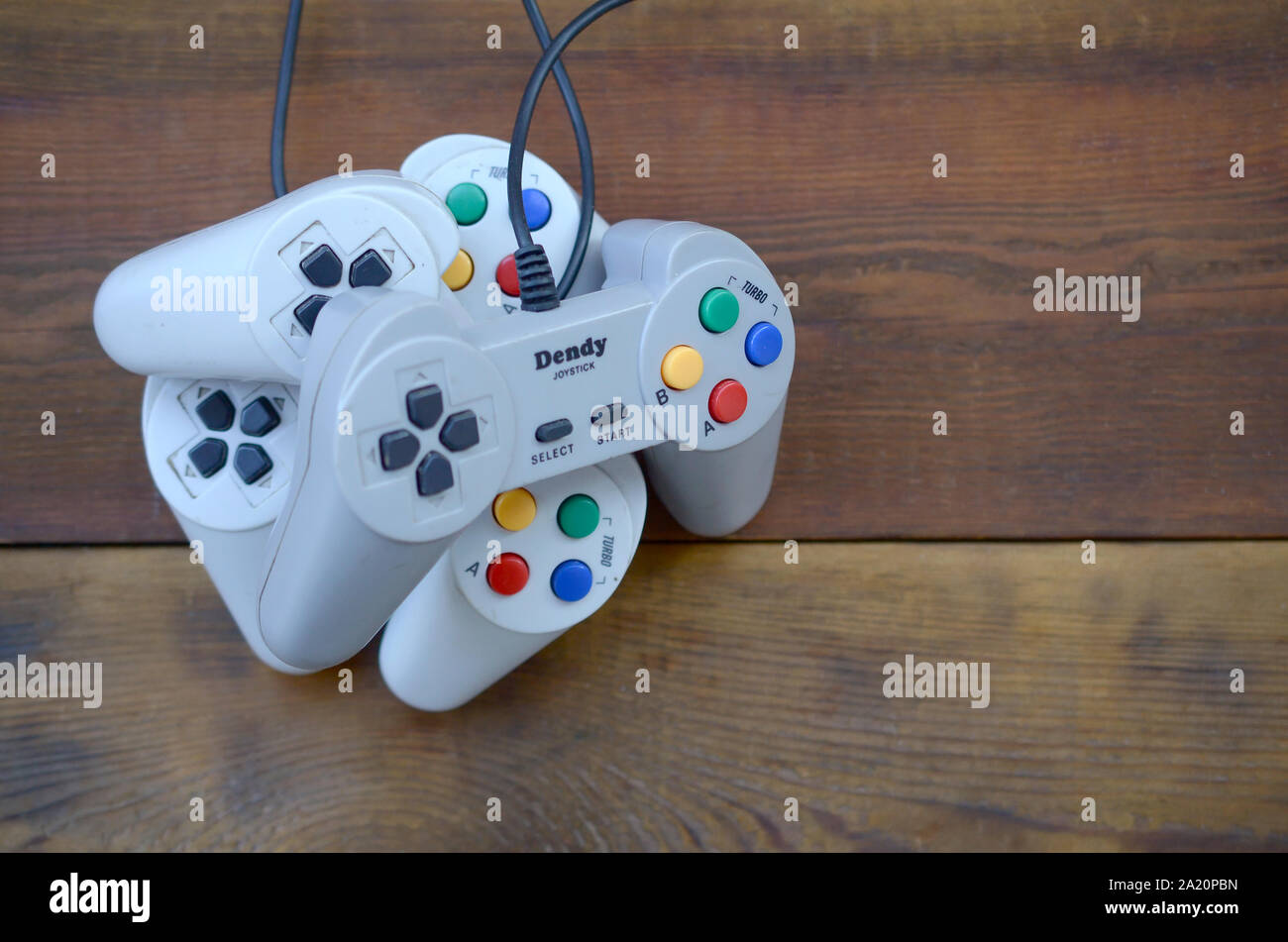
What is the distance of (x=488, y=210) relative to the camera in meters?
0.49

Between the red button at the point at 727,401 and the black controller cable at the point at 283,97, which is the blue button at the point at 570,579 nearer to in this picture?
the red button at the point at 727,401

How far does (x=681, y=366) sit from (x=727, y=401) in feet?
0.09

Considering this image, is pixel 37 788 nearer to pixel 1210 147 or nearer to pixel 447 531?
pixel 447 531

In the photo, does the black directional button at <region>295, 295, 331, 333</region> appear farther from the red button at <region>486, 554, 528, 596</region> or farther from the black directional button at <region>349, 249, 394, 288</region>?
the red button at <region>486, 554, 528, 596</region>

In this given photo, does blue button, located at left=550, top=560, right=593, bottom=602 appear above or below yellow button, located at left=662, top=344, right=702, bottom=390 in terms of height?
below

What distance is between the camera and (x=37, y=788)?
552mm

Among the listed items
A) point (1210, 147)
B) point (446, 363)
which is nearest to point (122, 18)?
point (446, 363)

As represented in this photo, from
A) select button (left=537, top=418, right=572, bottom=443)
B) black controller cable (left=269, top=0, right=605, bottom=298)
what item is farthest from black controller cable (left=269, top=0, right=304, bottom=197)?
select button (left=537, top=418, right=572, bottom=443)

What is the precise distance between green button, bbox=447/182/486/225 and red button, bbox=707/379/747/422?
0.48ft

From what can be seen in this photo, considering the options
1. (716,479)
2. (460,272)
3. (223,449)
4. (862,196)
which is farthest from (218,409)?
(862,196)

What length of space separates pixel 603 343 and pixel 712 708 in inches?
9.2

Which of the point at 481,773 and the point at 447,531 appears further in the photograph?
the point at 481,773

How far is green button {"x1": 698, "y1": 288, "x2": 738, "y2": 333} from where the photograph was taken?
1.44 ft

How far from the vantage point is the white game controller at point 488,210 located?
49 cm
